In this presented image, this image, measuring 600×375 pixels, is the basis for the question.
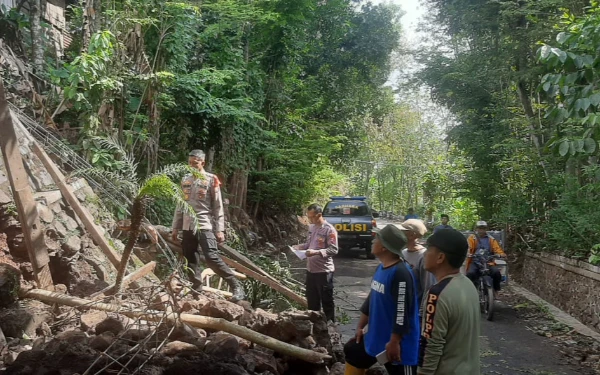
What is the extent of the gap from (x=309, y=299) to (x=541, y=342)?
12.5 feet

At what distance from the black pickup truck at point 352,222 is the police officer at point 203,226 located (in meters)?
11.0

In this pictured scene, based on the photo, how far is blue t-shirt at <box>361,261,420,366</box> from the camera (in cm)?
410

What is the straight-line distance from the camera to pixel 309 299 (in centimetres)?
769

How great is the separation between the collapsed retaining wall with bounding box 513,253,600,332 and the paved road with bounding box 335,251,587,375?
1067mm

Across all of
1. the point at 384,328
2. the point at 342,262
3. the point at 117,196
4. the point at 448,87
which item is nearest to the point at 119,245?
the point at 117,196

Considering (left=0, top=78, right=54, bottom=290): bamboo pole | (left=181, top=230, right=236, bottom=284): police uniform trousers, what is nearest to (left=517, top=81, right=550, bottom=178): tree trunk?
(left=181, top=230, right=236, bottom=284): police uniform trousers

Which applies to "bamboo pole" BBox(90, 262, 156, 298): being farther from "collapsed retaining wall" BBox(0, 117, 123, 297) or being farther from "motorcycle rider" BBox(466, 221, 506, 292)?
"motorcycle rider" BBox(466, 221, 506, 292)

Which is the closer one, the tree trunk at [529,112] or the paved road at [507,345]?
the paved road at [507,345]

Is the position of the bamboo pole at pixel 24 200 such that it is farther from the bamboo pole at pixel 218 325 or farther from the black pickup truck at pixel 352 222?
the black pickup truck at pixel 352 222

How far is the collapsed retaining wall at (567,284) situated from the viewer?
9.48 metres

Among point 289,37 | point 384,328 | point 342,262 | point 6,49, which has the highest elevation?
point 289,37

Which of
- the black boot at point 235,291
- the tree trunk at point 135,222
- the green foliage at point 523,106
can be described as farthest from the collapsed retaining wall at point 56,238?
the green foliage at point 523,106

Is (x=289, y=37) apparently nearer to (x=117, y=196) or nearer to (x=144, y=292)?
(x=117, y=196)

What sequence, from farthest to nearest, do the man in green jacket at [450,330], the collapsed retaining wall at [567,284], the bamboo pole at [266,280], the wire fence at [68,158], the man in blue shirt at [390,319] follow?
1. the collapsed retaining wall at [567,284]
2. the bamboo pole at [266,280]
3. the wire fence at [68,158]
4. the man in blue shirt at [390,319]
5. the man in green jacket at [450,330]
